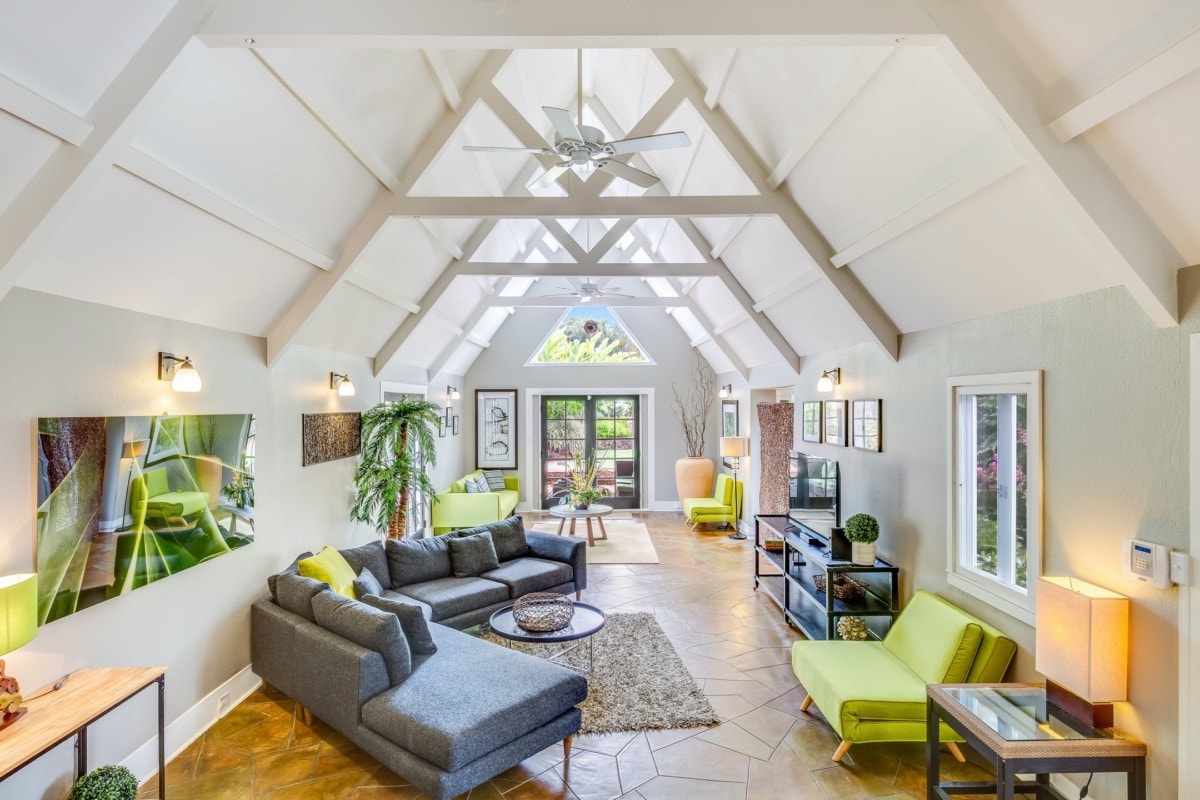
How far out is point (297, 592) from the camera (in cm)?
365

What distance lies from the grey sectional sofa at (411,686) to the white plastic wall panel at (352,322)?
1.88 metres

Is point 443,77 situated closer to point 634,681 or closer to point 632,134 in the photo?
point 632,134

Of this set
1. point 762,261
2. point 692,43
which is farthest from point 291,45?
point 762,261

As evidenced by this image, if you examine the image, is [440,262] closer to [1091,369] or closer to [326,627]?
[326,627]

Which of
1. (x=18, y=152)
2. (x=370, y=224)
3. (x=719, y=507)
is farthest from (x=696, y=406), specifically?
(x=18, y=152)

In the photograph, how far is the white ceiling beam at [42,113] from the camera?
1.78 metres

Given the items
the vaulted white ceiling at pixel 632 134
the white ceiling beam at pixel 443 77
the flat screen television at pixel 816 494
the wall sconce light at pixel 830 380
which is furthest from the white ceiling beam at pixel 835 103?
the flat screen television at pixel 816 494

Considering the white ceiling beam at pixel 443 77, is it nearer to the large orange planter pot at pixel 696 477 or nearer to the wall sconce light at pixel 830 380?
the wall sconce light at pixel 830 380

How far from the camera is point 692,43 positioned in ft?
7.11

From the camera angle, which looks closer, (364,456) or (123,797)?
(123,797)

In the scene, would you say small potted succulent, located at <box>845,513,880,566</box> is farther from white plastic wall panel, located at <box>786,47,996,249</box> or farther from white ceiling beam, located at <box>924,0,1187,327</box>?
white ceiling beam, located at <box>924,0,1187,327</box>

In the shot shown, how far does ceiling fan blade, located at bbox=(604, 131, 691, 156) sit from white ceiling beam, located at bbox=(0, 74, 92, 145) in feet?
7.09

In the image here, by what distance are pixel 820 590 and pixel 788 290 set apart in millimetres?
2455

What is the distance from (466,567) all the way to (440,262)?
9.25 ft
